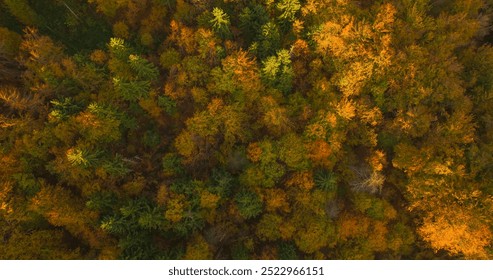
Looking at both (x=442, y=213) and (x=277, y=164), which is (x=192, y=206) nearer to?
(x=277, y=164)

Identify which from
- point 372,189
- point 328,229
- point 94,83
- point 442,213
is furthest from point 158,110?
point 442,213

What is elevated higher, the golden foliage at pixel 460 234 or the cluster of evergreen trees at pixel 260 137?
the cluster of evergreen trees at pixel 260 137

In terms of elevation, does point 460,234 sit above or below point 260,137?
below

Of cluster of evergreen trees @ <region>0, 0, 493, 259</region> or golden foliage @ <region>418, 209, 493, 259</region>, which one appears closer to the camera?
golden foliage @ <region>418, 209, 493, 259</region>

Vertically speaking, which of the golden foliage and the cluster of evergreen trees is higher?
the cluster of evergreen trees

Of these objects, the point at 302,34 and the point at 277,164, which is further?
the point at 302,34

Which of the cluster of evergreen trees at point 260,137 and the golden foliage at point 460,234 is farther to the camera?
the cluster of evergreen trees at point 260,137

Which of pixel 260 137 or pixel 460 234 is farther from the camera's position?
pixel 260 137

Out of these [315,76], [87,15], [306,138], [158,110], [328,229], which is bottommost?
[328,229]
